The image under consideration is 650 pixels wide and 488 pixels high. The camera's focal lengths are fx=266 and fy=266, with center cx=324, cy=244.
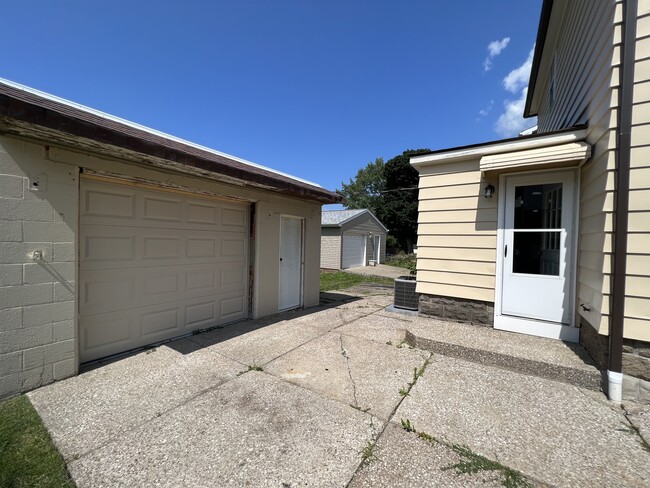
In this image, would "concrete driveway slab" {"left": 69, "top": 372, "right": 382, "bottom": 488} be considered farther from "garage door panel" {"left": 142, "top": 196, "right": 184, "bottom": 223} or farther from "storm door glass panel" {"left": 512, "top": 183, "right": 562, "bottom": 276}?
"storm door glass panel" {"left": 512, "top": 183, "right": 562, "bottom": 276}

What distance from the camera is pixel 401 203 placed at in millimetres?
26562

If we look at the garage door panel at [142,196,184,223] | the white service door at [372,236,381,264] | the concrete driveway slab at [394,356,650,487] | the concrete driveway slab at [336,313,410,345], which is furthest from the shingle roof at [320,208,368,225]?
the concrete driveway slab at [394,356,650,487]

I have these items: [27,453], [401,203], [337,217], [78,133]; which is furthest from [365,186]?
[27,453]

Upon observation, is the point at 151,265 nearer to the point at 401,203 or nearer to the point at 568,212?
the point at 568,212

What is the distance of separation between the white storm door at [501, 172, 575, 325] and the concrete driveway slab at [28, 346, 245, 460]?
3961 mm

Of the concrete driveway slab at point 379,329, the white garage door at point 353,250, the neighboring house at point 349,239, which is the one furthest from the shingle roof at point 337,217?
the concrete driveway slab at point 379,329

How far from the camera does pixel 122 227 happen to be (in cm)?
348

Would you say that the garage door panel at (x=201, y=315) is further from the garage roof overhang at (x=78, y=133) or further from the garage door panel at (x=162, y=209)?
the garage roof overhang at (x=78, y=133)

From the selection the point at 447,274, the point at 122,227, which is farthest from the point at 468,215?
the point at 122,227

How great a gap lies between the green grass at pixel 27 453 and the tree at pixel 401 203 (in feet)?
85.3

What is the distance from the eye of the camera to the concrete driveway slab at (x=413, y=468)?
63.4 inches

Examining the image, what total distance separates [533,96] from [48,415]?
1118 cm

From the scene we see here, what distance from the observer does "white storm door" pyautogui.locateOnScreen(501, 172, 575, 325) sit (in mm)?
3521

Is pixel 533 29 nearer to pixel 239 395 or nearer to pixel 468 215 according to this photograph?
pixel 468 215
